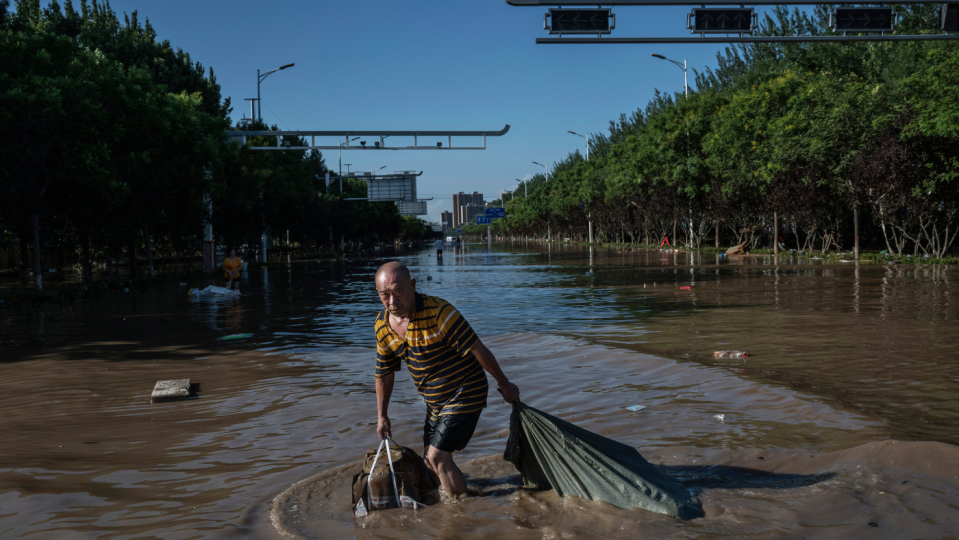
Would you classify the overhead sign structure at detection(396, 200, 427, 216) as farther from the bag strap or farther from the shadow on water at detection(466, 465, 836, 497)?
the bag strap

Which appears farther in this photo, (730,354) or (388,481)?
(730,354)

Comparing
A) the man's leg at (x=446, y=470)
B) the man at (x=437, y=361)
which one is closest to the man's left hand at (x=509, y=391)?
the man at (x=437, y=361)

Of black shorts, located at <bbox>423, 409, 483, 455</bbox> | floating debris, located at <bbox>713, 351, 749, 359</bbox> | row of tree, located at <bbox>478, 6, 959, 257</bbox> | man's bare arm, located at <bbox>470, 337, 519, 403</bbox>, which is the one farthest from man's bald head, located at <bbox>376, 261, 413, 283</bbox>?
row of tree, located at <bbox>478, 6, 959, 257</bbox>

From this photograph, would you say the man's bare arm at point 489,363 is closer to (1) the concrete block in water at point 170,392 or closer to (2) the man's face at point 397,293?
Answer: (2) the man's face at point 397,293

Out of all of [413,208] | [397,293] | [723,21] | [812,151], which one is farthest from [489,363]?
[413,208]

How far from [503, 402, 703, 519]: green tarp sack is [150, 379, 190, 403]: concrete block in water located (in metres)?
4.76

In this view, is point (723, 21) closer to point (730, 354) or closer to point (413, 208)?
point (730, 354)

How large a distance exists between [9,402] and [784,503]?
799cm

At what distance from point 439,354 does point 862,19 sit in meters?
15.3

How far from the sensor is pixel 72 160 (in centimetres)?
2264

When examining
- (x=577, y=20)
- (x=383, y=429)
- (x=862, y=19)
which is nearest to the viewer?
(x=383, y=429)

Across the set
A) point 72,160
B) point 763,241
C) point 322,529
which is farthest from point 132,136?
point 763,241

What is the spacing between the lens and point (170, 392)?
8.31 metres

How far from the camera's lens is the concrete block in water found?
8234 millimetres
